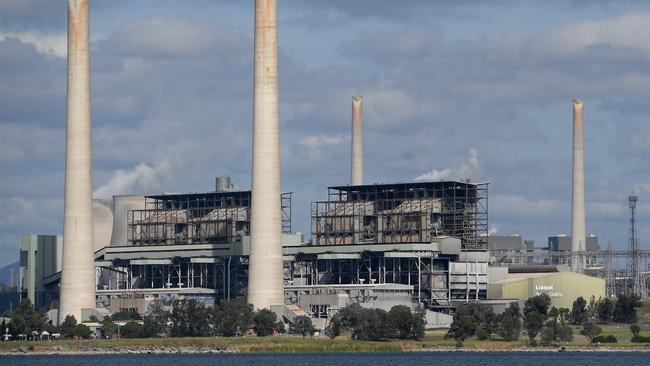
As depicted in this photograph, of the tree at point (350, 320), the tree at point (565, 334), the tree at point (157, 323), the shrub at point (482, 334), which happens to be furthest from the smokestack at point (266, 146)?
the tree at point (565, 334)

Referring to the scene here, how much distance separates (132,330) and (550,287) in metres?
59.9

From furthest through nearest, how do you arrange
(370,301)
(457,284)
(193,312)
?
(457,284)
(370,301)
(193,312)

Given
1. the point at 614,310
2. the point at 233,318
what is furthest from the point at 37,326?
the point at 614,310

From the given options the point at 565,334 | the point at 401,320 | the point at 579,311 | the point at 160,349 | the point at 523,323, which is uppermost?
the point at 579,311

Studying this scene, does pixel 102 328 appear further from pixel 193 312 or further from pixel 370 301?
pixel 370 301

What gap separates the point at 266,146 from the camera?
15975 centimetres

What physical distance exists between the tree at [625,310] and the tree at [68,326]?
226 ft

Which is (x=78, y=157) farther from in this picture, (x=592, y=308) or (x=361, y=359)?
(x=592, y=308)

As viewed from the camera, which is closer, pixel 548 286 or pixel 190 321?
pixel 190 321

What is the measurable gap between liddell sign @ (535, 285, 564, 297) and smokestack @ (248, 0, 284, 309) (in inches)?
1647

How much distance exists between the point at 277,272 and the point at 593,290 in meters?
52.0

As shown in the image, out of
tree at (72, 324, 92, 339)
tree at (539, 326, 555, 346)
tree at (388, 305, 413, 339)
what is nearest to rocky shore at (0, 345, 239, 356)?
tree at (72, 324, 92, 339)

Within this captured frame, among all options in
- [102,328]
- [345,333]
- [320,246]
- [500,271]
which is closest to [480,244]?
[500,271]

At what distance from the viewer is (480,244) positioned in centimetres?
19275
